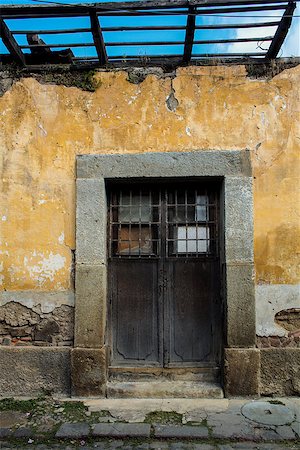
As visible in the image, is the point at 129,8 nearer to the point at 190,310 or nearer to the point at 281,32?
the point at 281,32

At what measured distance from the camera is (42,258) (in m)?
4.60

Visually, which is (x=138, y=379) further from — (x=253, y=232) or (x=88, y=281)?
(x=253, y=232)

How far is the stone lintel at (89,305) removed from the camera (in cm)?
450

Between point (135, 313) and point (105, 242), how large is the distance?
858mm

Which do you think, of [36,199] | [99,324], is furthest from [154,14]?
[99,324]

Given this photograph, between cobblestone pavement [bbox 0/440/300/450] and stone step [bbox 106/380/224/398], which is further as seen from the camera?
stone step [bbox 106/380/224/398]

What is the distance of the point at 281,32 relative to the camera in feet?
14.1

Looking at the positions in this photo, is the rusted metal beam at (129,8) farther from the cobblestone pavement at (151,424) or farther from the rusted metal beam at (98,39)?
the cobblestone pavement at (151,424)

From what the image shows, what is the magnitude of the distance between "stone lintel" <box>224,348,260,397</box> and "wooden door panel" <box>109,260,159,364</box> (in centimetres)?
81

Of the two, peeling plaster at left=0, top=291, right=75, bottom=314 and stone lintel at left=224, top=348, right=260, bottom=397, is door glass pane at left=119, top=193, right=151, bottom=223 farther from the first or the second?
stone lintel at left=224, top=348, right=260, bottom=397

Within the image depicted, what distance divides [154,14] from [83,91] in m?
1.12

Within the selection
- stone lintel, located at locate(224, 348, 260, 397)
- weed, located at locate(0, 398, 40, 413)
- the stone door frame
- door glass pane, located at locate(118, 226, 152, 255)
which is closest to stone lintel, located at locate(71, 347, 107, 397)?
the stone door frame

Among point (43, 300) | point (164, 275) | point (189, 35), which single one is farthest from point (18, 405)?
point (189, 35)

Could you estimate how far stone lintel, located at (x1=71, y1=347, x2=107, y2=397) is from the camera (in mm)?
4426
